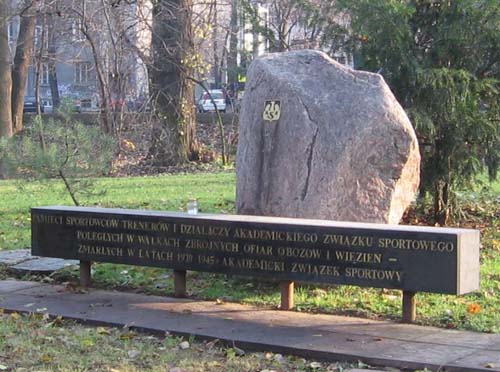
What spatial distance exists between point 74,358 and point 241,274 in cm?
182

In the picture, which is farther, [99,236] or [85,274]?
[85,274]

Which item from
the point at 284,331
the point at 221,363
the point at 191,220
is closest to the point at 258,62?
the point at 191,220

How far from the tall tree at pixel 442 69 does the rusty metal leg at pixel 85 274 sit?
12.6 ft

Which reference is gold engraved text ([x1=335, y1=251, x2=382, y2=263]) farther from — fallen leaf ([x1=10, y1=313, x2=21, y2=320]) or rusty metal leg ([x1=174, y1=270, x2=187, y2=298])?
fallen leaf ([x1=10, y1=313, x2=21, y2=320])

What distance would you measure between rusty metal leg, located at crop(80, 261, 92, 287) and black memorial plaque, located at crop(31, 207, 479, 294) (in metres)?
0.19

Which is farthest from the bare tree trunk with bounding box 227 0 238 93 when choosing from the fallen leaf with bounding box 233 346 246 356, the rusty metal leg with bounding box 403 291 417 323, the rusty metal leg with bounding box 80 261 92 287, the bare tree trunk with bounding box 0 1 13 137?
the fallen leaf with bounding box 233 346 246 356

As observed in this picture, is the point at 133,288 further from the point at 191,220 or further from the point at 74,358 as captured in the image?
the point at 74,358

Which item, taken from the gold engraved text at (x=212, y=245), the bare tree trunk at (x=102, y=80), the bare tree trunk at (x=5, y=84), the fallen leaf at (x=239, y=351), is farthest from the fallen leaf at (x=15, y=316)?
the bare tree trunk at (x=102, y=80)

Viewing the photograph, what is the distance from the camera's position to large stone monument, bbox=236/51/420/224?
331 inches

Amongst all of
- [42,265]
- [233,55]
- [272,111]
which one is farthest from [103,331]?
[233,55]

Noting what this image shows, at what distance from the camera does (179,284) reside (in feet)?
27.3

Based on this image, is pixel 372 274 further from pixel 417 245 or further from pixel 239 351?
pixel 239 351

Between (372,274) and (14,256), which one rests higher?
(372,274)

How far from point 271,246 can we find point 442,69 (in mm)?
3706
